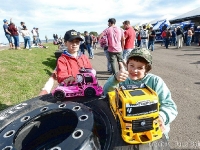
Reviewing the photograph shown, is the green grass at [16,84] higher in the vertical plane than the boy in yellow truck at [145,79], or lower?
lower

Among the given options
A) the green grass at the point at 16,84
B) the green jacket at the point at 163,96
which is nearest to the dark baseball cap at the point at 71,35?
the green jacket at the point at 163,96

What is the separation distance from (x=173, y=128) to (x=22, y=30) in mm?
11935

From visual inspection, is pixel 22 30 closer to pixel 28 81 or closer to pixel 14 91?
pixel 28 81

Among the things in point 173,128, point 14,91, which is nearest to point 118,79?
point 173,128

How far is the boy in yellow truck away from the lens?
145cm

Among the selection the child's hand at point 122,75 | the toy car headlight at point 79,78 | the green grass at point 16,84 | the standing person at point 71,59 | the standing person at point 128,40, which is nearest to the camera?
the child's hand at point 122,75

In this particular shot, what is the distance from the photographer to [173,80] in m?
5.62

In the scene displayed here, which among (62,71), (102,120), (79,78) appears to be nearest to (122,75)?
(102,120)

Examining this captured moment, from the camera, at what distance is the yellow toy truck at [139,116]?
997 millimetres

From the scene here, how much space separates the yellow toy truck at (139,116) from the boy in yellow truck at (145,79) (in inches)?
14.4

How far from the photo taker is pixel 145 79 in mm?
1687

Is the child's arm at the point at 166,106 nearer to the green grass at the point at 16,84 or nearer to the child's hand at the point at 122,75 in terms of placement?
the child's hand at the point at 122,75

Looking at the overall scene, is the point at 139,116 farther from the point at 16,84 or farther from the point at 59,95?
the point at 16,84

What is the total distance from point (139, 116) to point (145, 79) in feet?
2.44
